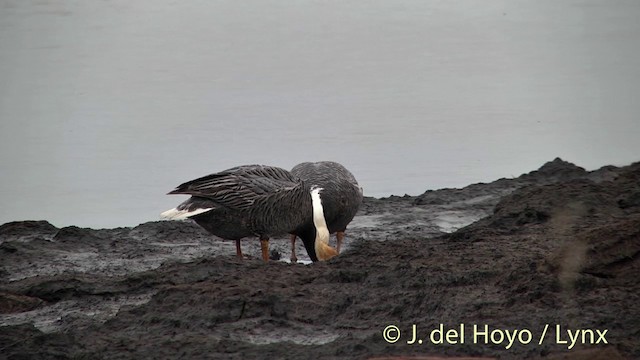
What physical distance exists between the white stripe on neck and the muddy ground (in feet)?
2.03

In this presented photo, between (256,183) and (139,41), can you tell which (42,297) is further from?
(139,41)

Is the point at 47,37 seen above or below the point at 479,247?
above

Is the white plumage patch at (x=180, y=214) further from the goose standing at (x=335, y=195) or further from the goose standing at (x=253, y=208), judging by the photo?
the goose standing at (x=335, y=195)

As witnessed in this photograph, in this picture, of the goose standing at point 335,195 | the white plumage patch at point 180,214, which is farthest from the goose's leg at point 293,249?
the white plumage patch at point 180,214

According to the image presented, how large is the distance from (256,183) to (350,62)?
6.84 metres

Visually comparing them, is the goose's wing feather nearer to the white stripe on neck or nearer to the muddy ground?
the white stripe on neck

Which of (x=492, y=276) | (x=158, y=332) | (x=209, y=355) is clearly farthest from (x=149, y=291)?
(x=492, y=276)

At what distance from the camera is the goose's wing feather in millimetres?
8750

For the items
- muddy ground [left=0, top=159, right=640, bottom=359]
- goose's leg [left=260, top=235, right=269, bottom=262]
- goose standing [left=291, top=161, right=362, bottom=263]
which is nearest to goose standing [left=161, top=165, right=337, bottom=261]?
goose's leg [left=260, top=235, right=269, bottom=262]

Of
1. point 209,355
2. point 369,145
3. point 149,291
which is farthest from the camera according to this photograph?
point 369,145

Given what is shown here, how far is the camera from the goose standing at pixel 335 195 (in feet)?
29.9

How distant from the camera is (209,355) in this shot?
5883mm

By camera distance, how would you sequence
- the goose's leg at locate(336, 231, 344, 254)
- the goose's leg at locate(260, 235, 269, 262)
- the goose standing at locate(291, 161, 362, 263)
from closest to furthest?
1. the goose's leg at locate(260, 235, 269, 262)
2. the goose standing at locate(291, 161, 362, 263)
3. the goose's leg at locate(336, 231, 344, 254)

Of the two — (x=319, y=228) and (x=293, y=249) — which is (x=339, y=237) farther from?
(x=319, y=228)
